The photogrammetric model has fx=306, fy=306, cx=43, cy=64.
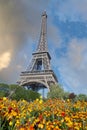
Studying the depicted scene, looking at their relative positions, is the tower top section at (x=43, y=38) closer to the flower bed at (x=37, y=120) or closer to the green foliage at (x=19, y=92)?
the green foliage at (x=19, y=92)

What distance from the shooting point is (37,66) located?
280 ft

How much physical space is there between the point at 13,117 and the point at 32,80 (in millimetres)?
70738

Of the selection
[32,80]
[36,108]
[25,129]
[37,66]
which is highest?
[37,66]

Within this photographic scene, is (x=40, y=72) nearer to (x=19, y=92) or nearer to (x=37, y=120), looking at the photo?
(x=19, y=92)

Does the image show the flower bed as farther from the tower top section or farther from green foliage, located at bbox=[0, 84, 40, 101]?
the tower top section

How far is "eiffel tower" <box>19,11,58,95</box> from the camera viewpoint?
253 ft

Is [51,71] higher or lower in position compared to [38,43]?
lower

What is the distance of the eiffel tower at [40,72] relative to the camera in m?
77.1

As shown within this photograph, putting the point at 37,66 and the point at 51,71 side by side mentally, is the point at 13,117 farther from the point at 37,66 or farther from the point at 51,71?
the point at 37,66

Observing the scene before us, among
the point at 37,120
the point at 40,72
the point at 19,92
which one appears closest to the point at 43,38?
the point at 40,72

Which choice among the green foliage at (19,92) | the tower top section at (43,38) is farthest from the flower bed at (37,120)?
the tower top section at (43,38)

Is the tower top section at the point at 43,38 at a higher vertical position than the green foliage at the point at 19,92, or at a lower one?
higher

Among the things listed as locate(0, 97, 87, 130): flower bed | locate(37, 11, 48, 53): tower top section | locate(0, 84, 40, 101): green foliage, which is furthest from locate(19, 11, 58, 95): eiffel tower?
locate(0, 97, 87, 130): flower bed

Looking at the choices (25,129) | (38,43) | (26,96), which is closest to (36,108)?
(25,129)
